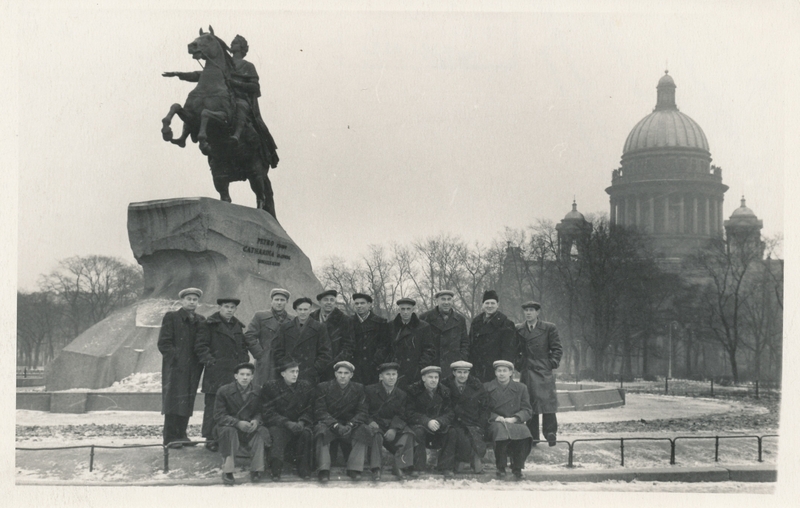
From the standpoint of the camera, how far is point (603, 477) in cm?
834

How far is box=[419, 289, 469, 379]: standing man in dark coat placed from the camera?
917 cm

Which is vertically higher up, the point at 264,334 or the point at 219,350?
the point at 264,334

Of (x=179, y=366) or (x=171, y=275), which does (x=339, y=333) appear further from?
(x=171, y=275)

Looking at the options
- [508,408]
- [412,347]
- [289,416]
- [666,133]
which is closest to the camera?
[289,416]

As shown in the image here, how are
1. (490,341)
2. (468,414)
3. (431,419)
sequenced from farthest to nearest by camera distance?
(490,341) < (468,414) < (431,419)

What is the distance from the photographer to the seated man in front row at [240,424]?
7.83 metres

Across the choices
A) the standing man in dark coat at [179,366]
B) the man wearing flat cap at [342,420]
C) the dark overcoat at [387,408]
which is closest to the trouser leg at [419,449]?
the dark overcoat at [387,408]

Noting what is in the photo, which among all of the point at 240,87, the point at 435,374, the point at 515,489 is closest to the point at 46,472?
the point at 435,374

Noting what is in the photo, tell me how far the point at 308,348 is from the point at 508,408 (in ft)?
7.34

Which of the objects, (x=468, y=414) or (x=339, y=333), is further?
(x=339, y=333)

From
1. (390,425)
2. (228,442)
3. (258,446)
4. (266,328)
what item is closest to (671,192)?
(266,328)

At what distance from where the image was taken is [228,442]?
7.84m

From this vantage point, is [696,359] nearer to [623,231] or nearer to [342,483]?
[623,231]

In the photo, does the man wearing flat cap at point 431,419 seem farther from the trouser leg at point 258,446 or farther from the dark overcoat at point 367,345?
the trouser leg at point 258,446
